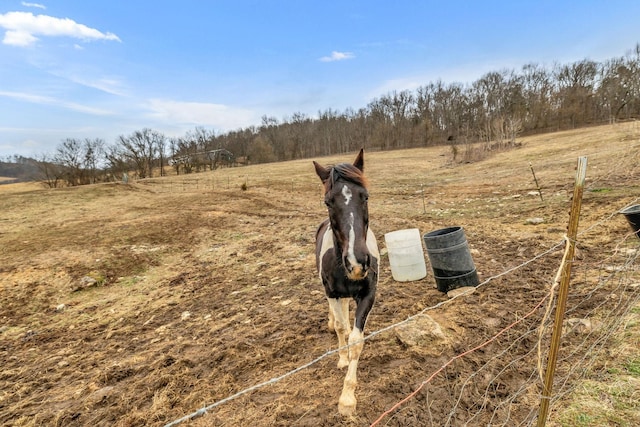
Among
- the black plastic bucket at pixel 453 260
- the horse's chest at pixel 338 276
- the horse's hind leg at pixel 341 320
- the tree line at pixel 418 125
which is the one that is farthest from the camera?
the tree line at pixel 418 125

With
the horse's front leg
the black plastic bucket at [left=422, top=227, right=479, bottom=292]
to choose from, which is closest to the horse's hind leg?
the horse's front leg

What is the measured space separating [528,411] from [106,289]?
8.22 meters

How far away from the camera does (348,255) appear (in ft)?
7.65

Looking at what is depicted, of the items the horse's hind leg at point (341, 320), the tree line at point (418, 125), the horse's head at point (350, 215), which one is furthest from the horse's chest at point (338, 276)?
the tree line at point (418, 125)

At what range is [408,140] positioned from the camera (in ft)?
226

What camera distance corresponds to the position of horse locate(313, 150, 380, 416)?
237 centimetres

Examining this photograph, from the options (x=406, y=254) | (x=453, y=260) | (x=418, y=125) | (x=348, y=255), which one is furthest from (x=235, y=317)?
(x=418, y=125)

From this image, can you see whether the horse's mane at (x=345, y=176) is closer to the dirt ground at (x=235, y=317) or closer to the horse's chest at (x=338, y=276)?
the horse's chest at (x=338, y=276)

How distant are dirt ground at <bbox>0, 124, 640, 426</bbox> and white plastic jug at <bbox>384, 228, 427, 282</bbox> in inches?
7.8

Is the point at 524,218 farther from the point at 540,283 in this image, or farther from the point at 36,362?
the point at 36,362

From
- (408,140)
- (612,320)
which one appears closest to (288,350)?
(612,320)

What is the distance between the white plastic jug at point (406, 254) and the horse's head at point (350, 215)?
2.73 meters

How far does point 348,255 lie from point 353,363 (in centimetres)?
128

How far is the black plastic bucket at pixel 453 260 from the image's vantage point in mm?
4617
